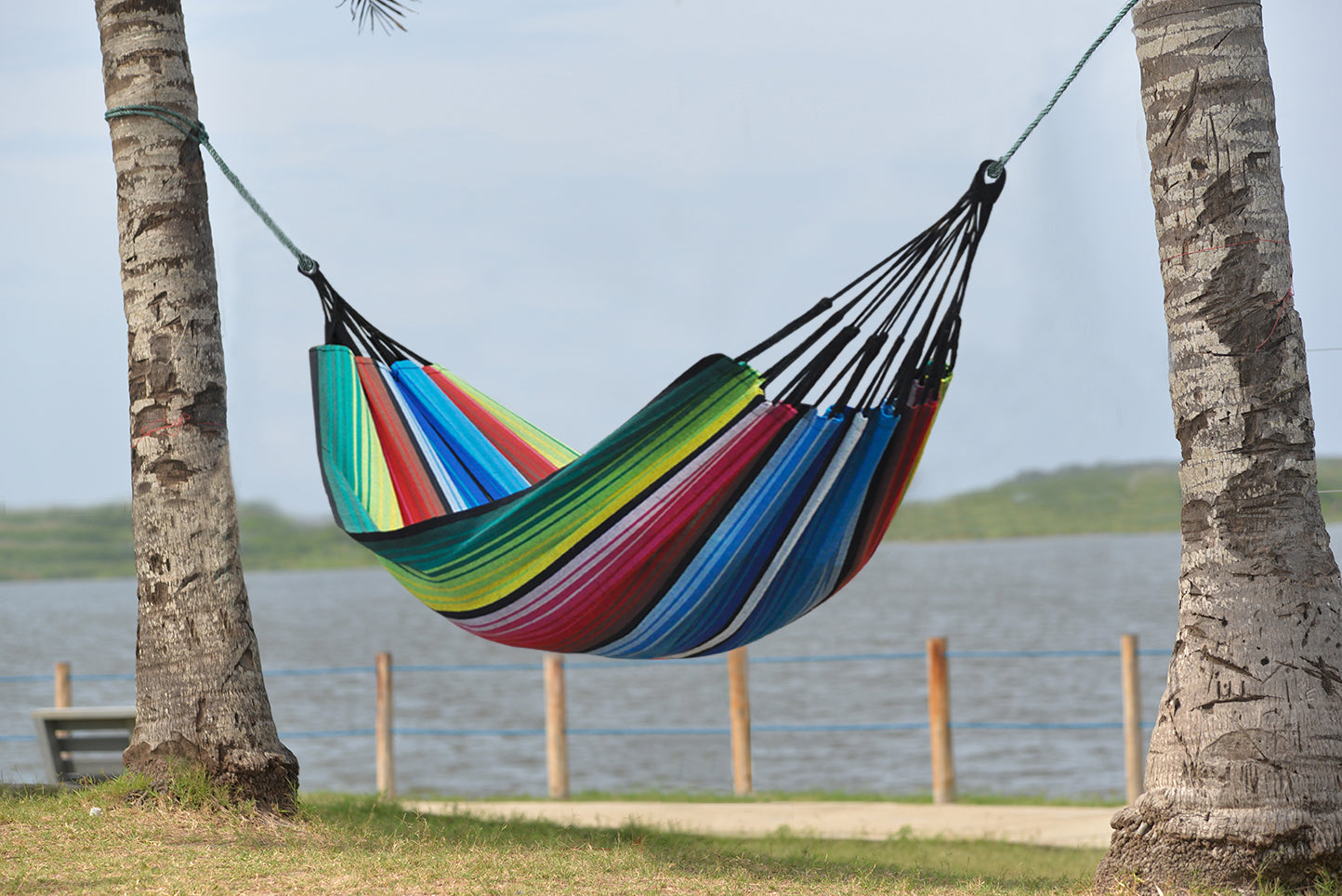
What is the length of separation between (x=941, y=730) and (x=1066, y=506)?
5267cm

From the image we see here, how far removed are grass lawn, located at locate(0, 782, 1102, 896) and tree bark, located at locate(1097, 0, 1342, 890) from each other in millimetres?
377

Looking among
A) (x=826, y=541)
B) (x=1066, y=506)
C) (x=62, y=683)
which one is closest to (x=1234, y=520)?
(x=826, y=541)

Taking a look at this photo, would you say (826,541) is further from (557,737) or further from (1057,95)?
(557,737)

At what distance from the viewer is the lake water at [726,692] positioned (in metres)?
9.70

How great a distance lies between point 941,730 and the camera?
489cm

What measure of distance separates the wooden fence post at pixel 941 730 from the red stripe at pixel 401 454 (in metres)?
2.15

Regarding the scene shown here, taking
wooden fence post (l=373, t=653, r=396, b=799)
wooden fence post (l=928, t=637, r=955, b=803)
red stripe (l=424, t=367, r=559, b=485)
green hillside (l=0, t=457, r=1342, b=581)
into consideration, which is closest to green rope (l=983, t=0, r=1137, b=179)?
red stripe (l=424, t=367, r=559, b=485)

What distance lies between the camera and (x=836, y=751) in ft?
36.3

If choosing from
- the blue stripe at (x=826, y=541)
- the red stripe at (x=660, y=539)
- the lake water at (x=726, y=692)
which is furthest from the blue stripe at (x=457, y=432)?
the lake water at (x=726, y=692)

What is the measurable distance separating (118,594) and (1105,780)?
48843 millimetres

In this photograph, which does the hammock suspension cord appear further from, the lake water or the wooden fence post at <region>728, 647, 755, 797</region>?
the wooden fence post at <region>728, 647, 755, 797</region>

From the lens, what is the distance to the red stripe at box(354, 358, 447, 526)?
3.48 metres

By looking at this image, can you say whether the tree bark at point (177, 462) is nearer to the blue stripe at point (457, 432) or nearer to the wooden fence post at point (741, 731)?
the blue stripe at point (457, 432)

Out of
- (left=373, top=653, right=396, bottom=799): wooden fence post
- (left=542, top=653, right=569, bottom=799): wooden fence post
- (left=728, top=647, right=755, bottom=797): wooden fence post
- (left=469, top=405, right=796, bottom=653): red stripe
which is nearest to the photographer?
(left=469, top=405, right=796, bottom=653): red stripe
